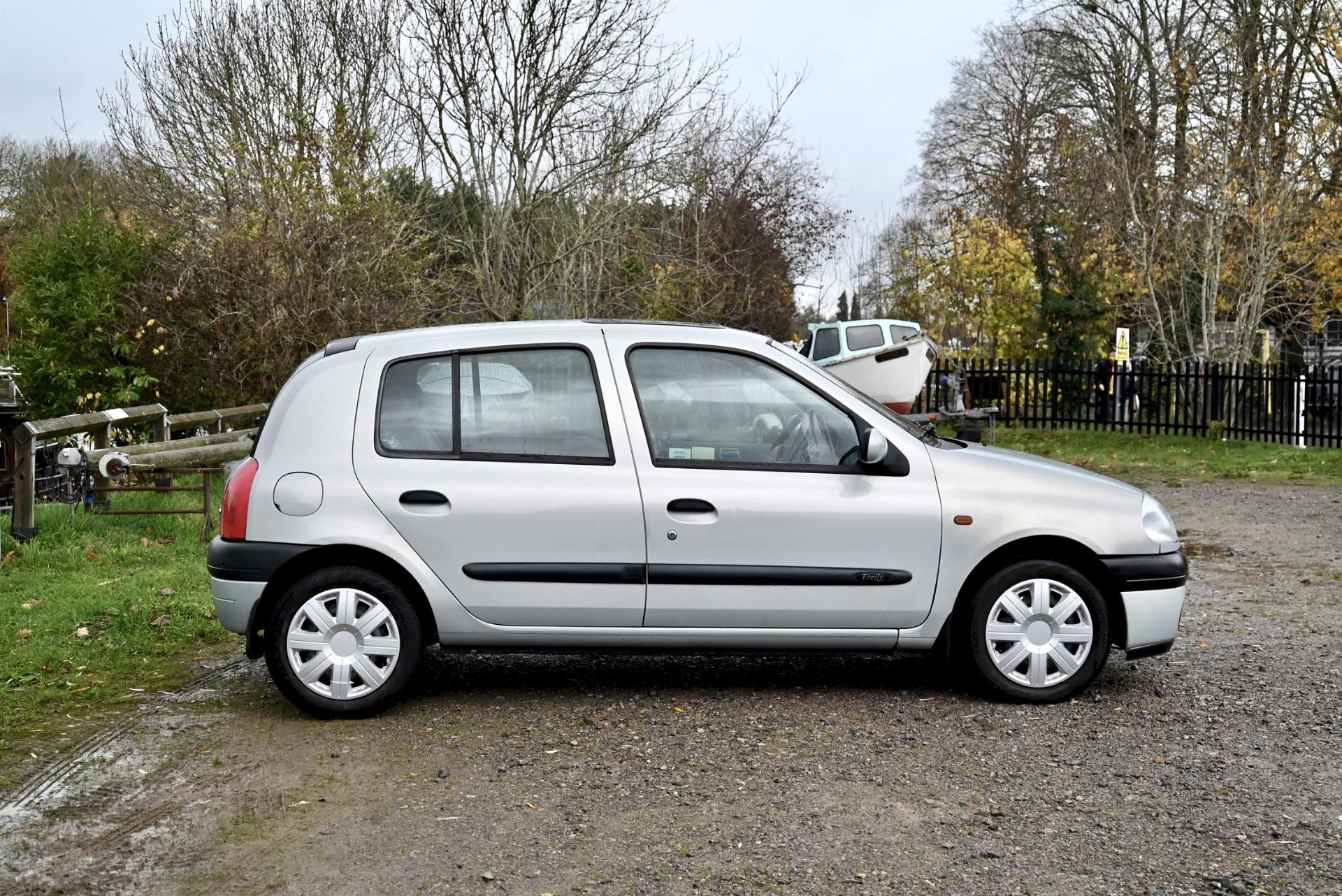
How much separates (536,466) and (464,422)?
1.21 ft

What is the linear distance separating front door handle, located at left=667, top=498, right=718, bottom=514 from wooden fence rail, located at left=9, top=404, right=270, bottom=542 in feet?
15.7

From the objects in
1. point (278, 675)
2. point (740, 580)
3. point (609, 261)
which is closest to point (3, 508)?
point (278, 675)

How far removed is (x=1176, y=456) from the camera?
73.0 feet

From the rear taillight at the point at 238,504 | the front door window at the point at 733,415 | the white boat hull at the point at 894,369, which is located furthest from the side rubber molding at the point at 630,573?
the white boat hull at the point at 894,369

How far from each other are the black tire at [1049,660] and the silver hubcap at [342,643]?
96.3 inches

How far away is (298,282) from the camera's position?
16.2 m

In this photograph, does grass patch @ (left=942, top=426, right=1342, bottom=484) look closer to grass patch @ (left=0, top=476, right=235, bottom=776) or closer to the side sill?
grass patch @ (left=0, top=476, right=235, bottom=776)

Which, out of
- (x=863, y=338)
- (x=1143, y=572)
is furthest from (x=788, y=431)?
(x=863, y=338)

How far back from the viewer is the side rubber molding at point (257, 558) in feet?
18.7

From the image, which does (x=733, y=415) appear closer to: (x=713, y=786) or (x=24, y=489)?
(x=713, y=786)

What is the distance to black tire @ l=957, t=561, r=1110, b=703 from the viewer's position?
5.91 meters

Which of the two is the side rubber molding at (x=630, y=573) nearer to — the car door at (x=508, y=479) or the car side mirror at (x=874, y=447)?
the car door at (x=508, y=479)

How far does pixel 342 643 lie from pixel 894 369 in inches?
901

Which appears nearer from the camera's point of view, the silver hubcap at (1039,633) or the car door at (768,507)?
the car door at (768,507)
